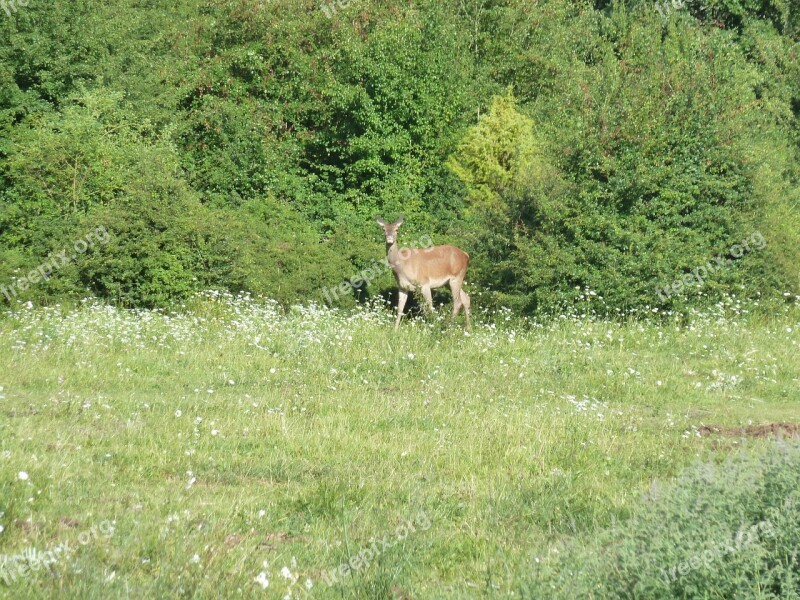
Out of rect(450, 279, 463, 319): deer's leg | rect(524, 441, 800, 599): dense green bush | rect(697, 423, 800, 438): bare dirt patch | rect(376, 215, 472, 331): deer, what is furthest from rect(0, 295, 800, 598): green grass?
rect(450, 279, 463, 319): deer's leg

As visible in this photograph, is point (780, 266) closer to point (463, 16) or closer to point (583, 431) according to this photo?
point (583, 431)

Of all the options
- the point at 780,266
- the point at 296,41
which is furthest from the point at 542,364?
the point at 296,41

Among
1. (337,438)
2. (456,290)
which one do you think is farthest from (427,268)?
(337,438)

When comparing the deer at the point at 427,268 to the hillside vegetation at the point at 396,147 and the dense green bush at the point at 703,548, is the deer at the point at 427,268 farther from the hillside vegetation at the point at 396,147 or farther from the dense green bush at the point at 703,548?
the dense green bush at the point at 703,548

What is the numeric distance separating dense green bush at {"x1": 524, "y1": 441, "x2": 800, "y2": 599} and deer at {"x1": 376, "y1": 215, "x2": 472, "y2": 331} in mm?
13514

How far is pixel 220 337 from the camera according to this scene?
14656 mm

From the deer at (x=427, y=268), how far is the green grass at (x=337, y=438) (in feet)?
10.5

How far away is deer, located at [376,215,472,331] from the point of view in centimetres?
2003

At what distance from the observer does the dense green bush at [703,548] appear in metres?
5.17

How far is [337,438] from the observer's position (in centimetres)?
942

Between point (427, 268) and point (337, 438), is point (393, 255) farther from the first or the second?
point (337, 438)

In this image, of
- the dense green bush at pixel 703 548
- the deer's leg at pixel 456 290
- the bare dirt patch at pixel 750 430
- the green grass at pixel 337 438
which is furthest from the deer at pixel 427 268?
the dense green bush at pixel 703 548

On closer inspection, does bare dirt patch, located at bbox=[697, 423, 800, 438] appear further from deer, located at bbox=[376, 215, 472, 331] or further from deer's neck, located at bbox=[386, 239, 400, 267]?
deer's neck, located at bbox=[386, 239, 400, 267]

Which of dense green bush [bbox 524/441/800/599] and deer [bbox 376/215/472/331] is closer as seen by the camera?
dense green bush [bbox 524/441/800/599]
